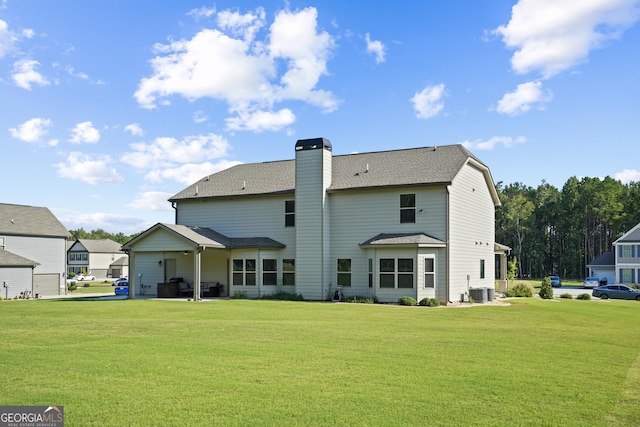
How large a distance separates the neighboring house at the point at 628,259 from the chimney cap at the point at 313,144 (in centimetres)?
3935

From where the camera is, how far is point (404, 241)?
2747cm

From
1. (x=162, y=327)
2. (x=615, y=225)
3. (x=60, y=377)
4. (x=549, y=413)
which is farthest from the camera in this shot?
(x=615, y=225)

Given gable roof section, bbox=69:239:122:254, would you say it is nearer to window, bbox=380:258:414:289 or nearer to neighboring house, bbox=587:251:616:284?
neighboring house, bbox=587:251:616:284

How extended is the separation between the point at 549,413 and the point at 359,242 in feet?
72.8

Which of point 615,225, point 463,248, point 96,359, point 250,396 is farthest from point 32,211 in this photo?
point 615,225

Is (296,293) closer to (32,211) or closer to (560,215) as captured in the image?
(32,211)

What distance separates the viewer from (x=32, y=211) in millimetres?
48531

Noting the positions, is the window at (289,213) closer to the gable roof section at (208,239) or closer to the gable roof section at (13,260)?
the gable roof section at (208,239)

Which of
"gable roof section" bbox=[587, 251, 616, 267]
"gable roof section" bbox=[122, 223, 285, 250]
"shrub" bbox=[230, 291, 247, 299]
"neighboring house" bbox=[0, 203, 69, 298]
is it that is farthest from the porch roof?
"gable roof section" bbox=[587, 251, 616, 267]

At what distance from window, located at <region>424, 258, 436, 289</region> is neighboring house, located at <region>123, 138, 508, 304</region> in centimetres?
5

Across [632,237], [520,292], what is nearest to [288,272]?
[520,292]

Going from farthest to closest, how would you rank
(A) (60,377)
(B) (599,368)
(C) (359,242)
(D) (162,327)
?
(C) (359,242)
(D) (162,327)
(B) (599,368)
(A) (60,377)

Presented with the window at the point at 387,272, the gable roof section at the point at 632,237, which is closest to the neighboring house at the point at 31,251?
the window at the point at 387,272

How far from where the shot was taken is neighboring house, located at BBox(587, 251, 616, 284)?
61.5m
